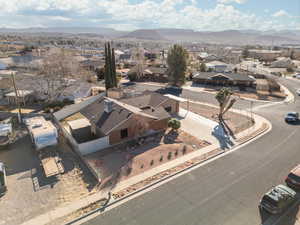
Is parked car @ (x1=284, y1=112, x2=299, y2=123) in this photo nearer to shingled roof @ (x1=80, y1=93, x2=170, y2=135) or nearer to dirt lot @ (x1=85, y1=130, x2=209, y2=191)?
dirt lot @ (x1=85, y1=130, x2=209, y2=191)

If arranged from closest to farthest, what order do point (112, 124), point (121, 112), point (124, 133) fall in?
point (112, 124) < point (124, 133) < point (121, 112)

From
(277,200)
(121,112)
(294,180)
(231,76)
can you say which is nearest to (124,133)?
(121,112)

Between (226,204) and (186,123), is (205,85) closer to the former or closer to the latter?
(186,123)

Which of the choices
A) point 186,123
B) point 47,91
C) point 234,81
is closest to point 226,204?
point 186,123

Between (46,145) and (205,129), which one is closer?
(46,145)

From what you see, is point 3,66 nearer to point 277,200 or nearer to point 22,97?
point 22,97

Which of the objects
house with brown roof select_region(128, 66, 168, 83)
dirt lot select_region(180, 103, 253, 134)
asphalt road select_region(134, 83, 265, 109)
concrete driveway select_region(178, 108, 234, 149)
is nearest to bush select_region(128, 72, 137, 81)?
house with brown roof select_region(128, 66, 168, 83)
